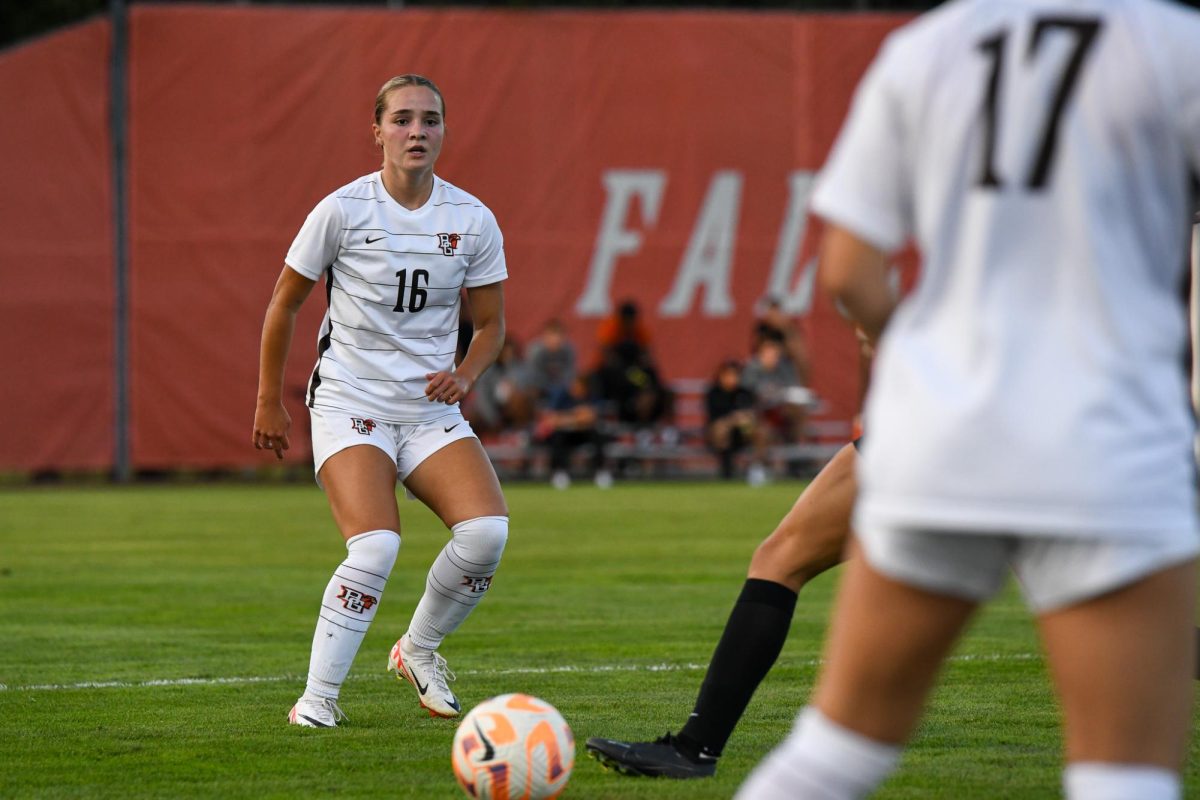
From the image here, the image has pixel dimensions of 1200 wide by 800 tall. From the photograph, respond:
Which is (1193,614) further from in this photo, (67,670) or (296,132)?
(296,132)

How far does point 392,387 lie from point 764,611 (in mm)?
1919

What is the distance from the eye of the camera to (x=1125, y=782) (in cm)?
296

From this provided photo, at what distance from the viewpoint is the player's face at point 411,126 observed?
6.61m

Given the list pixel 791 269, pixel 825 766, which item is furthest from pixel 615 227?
pixel 825 766

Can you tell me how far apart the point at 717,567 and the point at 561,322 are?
1294 centimetres

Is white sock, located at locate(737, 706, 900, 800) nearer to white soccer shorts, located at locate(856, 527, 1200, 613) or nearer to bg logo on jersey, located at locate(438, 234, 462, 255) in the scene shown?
white soccer shorts, located at locate(856, 527, 1200, 613)

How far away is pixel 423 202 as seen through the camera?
685 centimetres

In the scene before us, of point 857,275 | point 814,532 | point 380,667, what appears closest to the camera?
point 857,275

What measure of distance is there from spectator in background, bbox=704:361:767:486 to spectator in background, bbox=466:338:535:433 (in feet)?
7.30

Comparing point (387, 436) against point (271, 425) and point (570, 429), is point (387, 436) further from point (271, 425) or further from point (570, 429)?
point (570, 429)

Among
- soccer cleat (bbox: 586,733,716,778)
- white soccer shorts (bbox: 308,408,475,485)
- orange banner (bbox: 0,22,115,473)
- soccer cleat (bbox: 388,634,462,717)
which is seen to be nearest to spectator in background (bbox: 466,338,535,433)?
orange banner (bbox: 0,22,115,473)

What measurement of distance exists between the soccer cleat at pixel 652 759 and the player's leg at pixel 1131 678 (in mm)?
2482

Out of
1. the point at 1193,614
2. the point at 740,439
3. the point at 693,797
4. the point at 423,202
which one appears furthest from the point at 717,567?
the point at 740,439

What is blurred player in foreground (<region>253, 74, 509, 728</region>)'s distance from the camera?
21.4 ft
